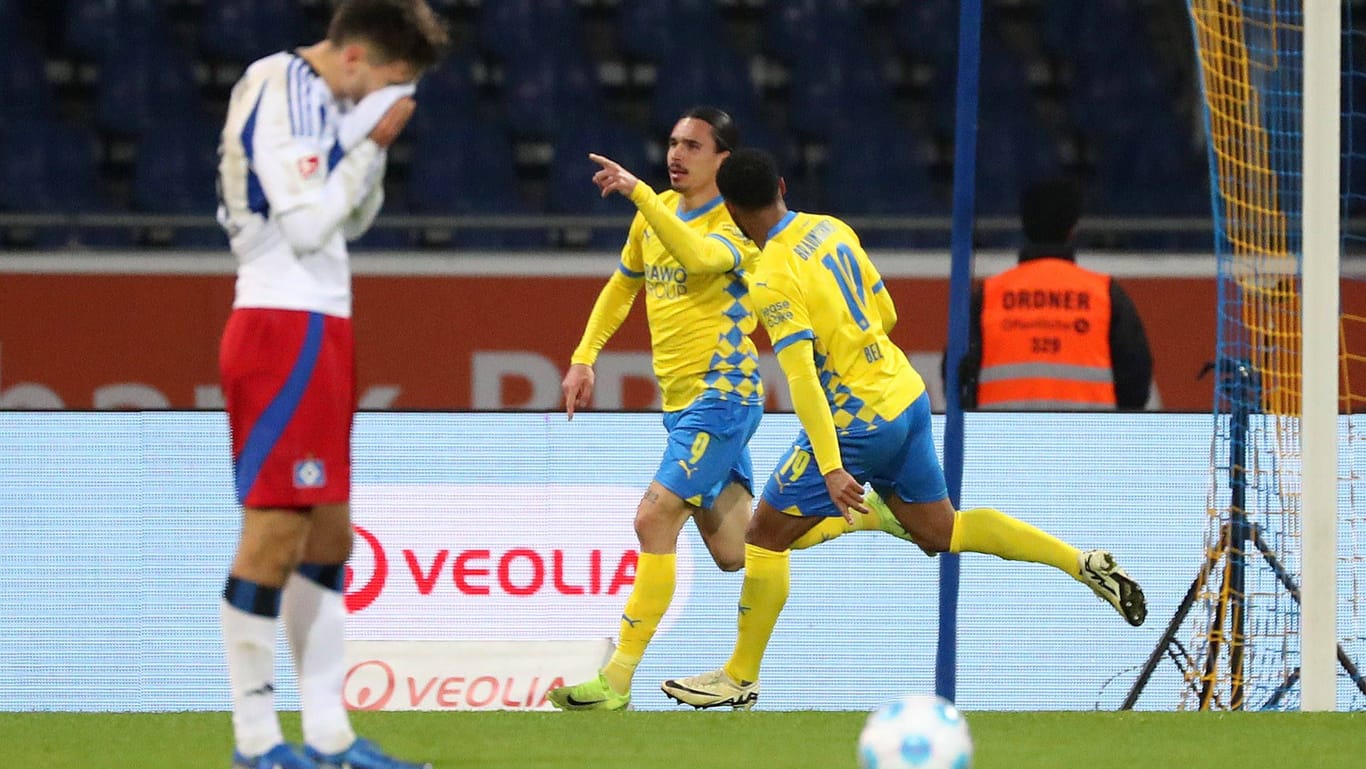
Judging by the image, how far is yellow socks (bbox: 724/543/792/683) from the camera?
6.00 m

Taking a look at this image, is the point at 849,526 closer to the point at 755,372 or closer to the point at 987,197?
the point at 755,372

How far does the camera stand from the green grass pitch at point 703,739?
4.55 m

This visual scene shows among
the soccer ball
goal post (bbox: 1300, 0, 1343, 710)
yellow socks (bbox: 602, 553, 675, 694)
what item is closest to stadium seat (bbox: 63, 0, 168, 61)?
yellow socks (bbox: 602, 553, 675, 694)

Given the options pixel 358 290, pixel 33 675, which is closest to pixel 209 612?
pixel 33 675

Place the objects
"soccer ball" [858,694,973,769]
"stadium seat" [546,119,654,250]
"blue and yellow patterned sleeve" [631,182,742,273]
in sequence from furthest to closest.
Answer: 1. "stadium seat" [546,119,654,250]
2. "blue and yellow patterned sleeve" [631,182,742,273]
3. "soccer ball" [858,694,973,769]

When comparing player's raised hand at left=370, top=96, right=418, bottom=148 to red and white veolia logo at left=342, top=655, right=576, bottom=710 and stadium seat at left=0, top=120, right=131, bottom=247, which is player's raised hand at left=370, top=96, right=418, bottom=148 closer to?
red and white veolia logo at left=342, top=655, right=576, bottom=710

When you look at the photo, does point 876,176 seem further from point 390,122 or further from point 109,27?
point 390,122

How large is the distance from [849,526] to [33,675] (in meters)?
2.72

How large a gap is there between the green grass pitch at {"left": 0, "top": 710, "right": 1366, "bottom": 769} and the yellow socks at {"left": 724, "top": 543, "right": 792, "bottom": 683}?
0.61m

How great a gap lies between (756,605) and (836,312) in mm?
919

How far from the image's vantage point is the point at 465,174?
12.4 metres

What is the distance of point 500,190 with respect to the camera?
1243 centimetres

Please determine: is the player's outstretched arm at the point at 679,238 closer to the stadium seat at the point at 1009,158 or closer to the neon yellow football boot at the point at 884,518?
the neon yellow football boot at the point at 884,518

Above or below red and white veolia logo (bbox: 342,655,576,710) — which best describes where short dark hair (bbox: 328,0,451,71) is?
above
